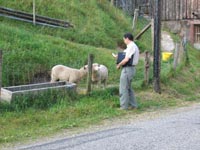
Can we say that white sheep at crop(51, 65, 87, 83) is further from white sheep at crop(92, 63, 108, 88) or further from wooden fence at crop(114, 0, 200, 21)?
wooden fence at crop(114, 0, 200, 21)

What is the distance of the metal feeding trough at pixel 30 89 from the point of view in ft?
35.7

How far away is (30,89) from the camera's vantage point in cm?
1174

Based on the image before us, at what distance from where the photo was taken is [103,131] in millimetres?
9641

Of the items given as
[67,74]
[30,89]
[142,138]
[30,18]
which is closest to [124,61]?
[67,74]

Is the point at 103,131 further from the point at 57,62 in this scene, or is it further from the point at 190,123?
the point at 57,62

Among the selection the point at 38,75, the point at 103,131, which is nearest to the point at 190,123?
the point at 103,131

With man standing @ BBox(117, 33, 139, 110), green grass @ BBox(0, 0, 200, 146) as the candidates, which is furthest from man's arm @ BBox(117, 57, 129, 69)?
green grass @ BBox(0, 0, 200, 146)

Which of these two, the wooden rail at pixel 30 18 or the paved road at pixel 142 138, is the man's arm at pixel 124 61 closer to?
the paved road at pixel 142 138

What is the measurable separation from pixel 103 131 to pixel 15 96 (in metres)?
2.47

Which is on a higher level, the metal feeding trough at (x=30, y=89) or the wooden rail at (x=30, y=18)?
the wooden rail at (x=30, y=18)

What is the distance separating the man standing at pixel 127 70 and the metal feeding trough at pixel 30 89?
1.32m

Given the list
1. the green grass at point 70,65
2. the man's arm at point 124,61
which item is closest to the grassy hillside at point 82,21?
the green grass at point 70,65

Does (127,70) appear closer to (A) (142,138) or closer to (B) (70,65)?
(A) (142,138)

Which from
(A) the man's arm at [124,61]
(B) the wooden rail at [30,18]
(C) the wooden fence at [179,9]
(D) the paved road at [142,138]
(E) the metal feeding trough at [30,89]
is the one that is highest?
(C) the wooden fence at [179,9]
